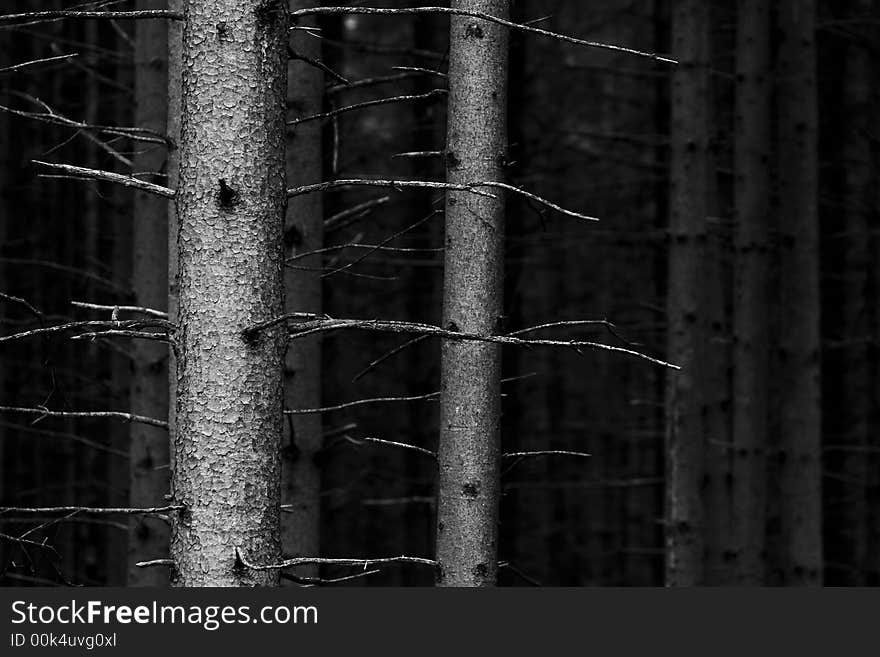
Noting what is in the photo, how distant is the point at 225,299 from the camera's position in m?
3.36

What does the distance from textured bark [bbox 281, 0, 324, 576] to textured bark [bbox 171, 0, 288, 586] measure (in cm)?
206

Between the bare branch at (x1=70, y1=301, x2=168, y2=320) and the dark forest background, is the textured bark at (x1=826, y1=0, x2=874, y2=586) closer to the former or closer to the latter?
the dark forest background

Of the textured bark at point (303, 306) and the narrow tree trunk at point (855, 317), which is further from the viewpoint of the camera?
the narrow tree trunk at point (855, 317)

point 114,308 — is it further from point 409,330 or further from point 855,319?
point 855,319

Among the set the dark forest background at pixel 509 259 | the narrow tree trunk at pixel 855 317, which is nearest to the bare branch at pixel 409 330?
the dark forest background at pixel 509 259

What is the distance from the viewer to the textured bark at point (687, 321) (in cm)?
762

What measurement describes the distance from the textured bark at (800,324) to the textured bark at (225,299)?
560 cm

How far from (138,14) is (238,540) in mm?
1570

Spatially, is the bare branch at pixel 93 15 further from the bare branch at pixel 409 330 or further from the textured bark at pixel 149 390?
the textured bark at pixel 149 390

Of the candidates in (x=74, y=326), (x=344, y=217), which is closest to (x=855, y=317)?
(x=344, y=217)

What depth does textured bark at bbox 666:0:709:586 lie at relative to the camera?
7.62 meters

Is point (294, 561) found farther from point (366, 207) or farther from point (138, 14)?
point (366, 207)

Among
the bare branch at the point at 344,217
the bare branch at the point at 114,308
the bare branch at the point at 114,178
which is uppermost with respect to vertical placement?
the bare branch at the point at 344,217

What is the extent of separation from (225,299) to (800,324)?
5.78 m
